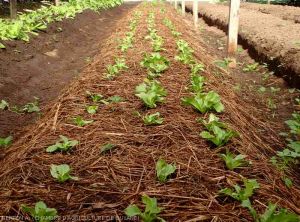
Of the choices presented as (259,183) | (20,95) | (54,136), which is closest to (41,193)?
(54,136)

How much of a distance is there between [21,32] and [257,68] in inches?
217

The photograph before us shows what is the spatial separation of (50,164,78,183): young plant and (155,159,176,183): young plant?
53 centimetres

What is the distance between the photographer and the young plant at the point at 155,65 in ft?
14.5

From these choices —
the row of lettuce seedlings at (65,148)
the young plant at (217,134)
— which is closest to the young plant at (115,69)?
A: the row of lettuce seedlings at (65,148)

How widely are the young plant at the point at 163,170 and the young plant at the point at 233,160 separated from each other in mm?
386

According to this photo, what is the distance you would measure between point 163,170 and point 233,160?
0.51 meters

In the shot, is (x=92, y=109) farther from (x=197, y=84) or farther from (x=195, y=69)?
(x=195, y=69)

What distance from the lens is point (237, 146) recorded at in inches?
104

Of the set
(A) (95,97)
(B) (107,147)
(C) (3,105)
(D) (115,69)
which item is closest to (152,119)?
(B) (107,147)

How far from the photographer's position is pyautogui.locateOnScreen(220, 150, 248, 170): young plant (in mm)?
2301

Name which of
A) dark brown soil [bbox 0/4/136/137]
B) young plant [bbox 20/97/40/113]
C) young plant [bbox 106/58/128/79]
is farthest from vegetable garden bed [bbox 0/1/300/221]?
dark brown soil [bbox 0/4/136/137]

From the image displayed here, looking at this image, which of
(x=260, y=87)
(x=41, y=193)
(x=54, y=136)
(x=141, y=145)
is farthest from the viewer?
(x=260, y=87)

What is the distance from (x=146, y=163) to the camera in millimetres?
2354

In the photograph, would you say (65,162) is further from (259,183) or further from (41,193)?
(259,183)
